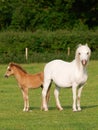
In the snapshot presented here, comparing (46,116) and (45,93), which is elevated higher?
(45,93)

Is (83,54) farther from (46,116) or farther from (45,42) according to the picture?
(45,42)

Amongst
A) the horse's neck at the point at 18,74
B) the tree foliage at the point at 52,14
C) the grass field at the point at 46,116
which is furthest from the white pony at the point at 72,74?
the tree foliage at the point at 52,14

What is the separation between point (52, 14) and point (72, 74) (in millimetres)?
51544

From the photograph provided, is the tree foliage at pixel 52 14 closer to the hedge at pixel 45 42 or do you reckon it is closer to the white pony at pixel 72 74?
the hedge at pixel 45 42

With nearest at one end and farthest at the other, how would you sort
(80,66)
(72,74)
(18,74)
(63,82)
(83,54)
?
(83,54) → (80,66) → (72,74) → (63,82) → (18,74)

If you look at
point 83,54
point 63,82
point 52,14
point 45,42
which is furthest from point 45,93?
point 52,14

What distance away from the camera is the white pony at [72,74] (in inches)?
693

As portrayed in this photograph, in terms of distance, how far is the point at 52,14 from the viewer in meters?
69.2

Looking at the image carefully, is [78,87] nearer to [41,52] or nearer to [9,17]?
[41,52]

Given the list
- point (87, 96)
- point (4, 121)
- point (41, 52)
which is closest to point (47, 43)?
point (41, 52)

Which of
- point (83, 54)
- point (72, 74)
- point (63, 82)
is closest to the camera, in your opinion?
point (83, 54)

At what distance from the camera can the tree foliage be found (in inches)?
2702

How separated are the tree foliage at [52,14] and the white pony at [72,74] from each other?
49.2 meters

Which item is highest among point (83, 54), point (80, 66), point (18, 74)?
point (83, 54)
